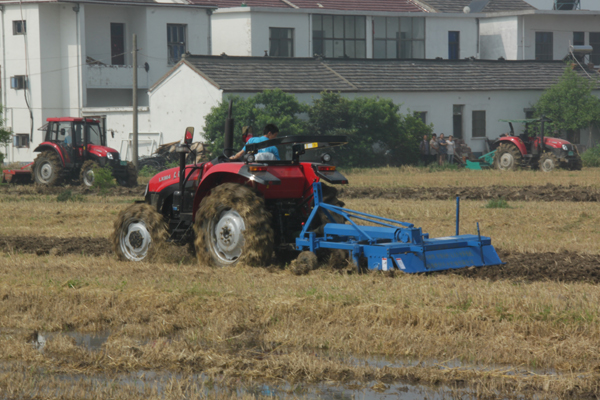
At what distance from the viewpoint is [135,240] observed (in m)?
10.9

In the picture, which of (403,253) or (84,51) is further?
(84,51)

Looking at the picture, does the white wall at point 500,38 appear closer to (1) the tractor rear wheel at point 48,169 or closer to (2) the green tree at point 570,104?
(2) the green tree at point 570,104

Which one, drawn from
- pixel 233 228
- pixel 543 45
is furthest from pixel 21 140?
pixel 233 228

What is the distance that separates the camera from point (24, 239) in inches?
539

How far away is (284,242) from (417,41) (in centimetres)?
4178

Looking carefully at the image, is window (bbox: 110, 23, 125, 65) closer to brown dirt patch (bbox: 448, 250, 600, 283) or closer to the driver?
the driver

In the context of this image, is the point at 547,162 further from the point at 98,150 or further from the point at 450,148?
the point at 98,150

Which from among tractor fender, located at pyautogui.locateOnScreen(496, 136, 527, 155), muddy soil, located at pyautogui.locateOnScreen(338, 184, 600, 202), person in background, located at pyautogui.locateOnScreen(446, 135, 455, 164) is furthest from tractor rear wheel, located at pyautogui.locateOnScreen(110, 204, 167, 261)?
person in background, located at pyautogui.locateOnScreen(446, 135, 455, 164)

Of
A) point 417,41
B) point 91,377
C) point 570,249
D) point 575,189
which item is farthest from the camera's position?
point 417,41

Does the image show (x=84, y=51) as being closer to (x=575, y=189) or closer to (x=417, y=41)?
(x=417, y=41)

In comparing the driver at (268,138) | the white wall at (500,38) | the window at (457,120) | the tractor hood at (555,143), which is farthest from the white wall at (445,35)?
the driver at (268,138)

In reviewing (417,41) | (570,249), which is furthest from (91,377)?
(417,41)

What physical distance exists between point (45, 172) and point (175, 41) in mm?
19323

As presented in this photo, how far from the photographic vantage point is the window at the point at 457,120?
41562 mm
